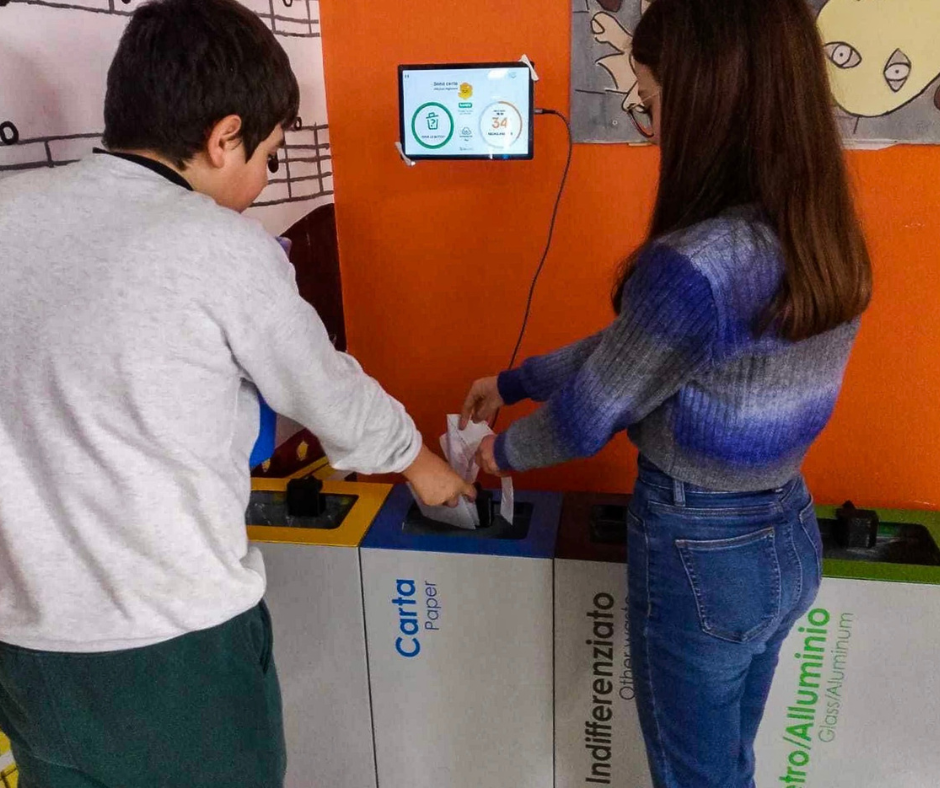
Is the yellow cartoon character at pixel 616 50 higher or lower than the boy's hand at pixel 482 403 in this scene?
higher

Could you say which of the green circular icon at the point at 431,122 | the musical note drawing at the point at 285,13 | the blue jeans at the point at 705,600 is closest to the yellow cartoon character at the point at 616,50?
the green circular icon at the point at 431,122

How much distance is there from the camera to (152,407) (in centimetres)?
72

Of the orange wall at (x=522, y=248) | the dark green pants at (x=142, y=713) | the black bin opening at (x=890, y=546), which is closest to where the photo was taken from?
the dark green pants at (x=142, y=713)

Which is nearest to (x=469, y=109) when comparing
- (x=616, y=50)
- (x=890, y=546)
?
(x=616, y=50)

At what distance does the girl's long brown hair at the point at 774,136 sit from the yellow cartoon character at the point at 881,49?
613mm

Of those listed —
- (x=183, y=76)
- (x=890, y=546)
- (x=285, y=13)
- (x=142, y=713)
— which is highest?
(x=285, y=13)

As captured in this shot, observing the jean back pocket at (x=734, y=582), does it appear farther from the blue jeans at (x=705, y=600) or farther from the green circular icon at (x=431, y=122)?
the green circular icon at (x=431, y=122)

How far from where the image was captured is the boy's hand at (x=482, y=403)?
1333 mm

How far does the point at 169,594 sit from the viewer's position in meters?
0.79

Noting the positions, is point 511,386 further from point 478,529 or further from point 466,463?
point 478,529

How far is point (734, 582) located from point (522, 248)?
3.01 ft

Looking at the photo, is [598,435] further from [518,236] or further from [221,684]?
[518,236]

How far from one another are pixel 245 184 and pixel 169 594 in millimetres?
434

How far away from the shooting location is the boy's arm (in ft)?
2.48
